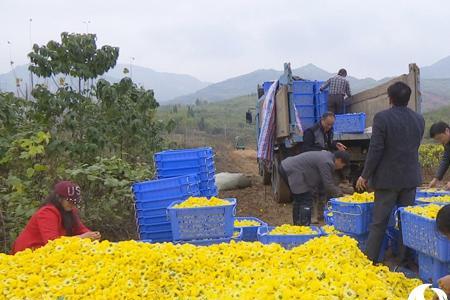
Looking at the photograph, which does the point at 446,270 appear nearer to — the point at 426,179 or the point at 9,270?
the point at 9,270

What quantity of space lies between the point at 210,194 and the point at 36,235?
2971 millimetres

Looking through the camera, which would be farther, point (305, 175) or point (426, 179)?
point (426, 179)

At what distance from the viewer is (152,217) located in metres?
6.16

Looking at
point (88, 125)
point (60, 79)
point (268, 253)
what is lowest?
point (268, 253)

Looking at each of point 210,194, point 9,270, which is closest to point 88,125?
point 210,194

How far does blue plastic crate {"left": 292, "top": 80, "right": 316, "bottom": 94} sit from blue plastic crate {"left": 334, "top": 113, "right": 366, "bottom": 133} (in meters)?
0.94

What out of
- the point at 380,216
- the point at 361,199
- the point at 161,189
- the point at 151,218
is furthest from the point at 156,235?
the point at 380,216

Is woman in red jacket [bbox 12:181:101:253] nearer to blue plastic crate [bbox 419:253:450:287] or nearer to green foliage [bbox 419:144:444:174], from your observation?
blue plastic crate [bbox 419:253:450:287]

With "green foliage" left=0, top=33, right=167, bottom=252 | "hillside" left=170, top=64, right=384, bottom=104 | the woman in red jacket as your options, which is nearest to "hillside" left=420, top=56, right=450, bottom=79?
"hillside" left=170, top=64, right=384, bottom=104

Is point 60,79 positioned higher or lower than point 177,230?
higher

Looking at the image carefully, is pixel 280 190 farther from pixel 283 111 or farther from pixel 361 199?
pixel 361 199

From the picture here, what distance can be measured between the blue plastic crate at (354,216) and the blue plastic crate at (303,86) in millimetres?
4297

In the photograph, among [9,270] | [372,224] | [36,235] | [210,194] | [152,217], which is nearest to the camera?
[9,270]

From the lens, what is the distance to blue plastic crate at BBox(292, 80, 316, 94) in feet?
31.8
